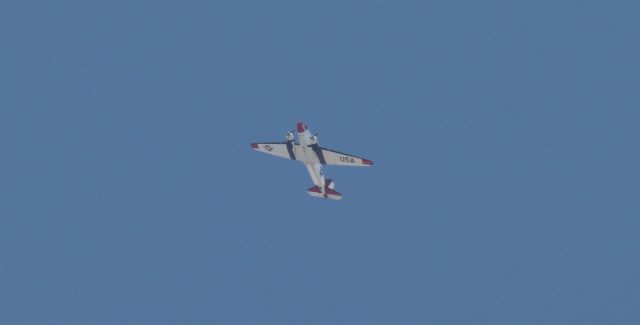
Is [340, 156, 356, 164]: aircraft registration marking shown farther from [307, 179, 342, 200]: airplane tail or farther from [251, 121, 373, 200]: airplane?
[307, 179, 342, 200]: airplane tail

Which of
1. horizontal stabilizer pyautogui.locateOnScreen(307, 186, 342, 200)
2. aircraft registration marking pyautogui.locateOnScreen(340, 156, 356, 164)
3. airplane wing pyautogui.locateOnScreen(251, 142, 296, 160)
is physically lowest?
horizontal stabilizer pyautogui.locateOnScreen(307, 186, 342, 200)

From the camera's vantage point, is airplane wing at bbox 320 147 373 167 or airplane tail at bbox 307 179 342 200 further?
airplane tail at bbox 307 179 342 200

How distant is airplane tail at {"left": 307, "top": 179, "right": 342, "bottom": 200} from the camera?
15775 cm

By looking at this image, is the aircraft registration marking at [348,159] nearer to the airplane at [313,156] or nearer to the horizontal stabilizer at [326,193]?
the airplane at [313,156]

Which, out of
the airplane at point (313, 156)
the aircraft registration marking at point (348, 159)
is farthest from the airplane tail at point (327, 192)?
the aircraft registration marking at point (348, 159)

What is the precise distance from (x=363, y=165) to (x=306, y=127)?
588 cm

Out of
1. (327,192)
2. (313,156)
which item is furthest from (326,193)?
(313,156)

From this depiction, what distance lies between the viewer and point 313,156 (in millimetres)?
153500

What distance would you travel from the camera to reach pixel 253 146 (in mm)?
157125

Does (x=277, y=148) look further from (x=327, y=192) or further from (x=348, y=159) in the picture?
(x=348, y=159)

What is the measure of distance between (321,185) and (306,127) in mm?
8145

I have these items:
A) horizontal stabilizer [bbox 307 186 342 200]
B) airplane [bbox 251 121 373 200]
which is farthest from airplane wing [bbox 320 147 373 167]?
horizontal stabilizer [bbox 307 186 342 200]

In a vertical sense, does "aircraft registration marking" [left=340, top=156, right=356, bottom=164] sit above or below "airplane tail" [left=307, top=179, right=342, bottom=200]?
above

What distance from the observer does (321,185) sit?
15762 centimetres
